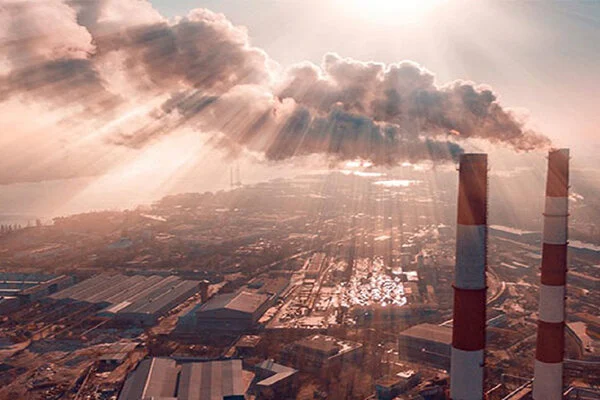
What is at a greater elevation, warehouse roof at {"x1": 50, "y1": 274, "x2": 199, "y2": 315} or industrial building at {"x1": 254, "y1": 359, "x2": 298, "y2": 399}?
warehouse roof at {"x1": 50, "y1": 274, "x2": 199, "y2": 315}

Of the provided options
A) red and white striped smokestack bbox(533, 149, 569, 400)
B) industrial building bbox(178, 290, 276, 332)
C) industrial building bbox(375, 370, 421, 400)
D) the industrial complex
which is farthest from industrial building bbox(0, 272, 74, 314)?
red and white striped smokestack bbox(533, 149, 569, 400)

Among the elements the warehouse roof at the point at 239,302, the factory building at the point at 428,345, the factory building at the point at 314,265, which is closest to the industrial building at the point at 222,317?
the warehouse roof at the point at 239,302

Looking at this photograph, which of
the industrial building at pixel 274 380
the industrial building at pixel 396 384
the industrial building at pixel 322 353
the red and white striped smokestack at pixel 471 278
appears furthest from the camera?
the industrial building at pixel 322 353

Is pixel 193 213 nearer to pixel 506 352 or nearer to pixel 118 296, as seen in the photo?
pixel 118 296

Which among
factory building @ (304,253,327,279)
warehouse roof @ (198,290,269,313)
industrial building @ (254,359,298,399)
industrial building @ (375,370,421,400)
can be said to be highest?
factory building @ (304,253,327,279)

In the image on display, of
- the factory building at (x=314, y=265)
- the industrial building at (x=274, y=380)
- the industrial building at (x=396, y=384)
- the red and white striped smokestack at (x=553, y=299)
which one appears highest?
the red and white striped smokestack at (x=553, y=299)

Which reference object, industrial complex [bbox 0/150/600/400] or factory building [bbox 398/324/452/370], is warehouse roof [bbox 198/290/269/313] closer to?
industrial complex [bbox 0/150/600/400]

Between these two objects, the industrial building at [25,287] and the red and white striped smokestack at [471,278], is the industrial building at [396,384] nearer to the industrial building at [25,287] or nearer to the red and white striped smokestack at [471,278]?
the red and white striped smokestack at [471,278]
